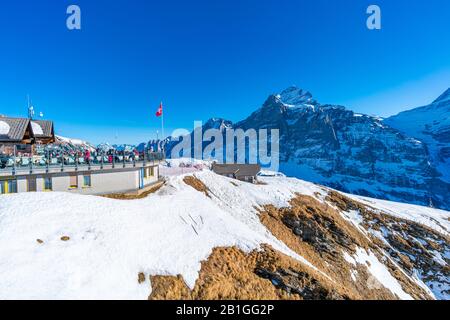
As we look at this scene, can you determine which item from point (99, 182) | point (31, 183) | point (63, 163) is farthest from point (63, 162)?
point (99, 182)

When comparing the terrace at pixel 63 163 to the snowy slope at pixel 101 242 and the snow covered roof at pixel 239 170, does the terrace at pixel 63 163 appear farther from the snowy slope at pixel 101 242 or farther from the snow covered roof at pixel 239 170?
the snow covered roof at pixel 239 170

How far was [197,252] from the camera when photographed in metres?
17.7

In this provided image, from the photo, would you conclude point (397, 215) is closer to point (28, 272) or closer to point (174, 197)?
point (174, 197)

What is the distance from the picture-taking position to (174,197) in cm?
2566

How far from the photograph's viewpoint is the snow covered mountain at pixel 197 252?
13312 millimetres

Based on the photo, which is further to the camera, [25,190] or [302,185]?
[302,185]

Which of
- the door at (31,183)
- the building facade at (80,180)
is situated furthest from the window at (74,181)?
the door at (31,183)

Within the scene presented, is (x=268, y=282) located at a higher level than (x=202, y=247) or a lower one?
lower

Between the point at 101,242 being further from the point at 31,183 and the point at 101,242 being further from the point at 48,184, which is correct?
the point at 31,183

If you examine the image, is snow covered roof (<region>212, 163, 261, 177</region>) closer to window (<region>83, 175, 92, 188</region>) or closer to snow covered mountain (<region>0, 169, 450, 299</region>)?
snow covered mountain (<region>0, 169, 450, 299</region>)

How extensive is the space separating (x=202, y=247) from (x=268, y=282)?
17.9 ft
